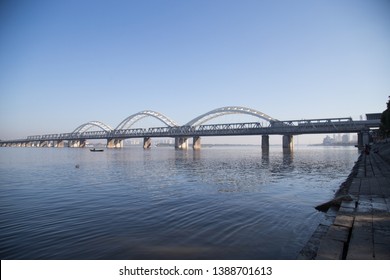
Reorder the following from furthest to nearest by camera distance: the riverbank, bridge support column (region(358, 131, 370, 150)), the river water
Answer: bridge support column (region(358, 131, 370, 150))
the river water
the riverbank

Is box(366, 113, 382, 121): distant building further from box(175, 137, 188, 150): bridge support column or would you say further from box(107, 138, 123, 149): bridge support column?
box(107, 138, 123, 149): bridge support column

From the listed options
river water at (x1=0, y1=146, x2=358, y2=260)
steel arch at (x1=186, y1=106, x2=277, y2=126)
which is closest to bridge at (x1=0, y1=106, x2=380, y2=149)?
steel arch at (x1=186, y1=106, x2=277, y2=126)

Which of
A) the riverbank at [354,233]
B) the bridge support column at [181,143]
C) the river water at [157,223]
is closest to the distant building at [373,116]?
the bridge support column at [181,143]

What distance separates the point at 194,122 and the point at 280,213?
469 feet

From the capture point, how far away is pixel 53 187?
18312 millimetres

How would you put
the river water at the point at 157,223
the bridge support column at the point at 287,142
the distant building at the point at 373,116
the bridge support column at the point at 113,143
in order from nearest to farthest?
the river water at the point at 157,223, the distant building at the point at 373,116, the bridge support column at the point at 287,142, the bridge support column at the point at 113,143

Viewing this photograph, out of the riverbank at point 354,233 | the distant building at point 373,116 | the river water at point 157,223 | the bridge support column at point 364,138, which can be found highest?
the distant building at point 373,116

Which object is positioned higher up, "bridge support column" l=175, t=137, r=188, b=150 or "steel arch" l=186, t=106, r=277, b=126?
"steel arch" l=186, t=106, r=277, b=126

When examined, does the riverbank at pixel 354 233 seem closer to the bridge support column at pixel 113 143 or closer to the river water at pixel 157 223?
the river water at pixel 157 223

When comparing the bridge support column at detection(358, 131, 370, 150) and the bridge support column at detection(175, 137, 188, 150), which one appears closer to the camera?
the bridge support column at detection(358, 131, 370, 150)

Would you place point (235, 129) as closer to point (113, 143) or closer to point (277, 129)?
point (277, 129)

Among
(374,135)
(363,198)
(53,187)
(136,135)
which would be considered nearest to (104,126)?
(136,135)

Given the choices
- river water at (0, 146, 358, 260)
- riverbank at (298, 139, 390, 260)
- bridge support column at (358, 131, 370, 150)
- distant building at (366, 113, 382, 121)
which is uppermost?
distant building at (366, 113, 382, 121)
